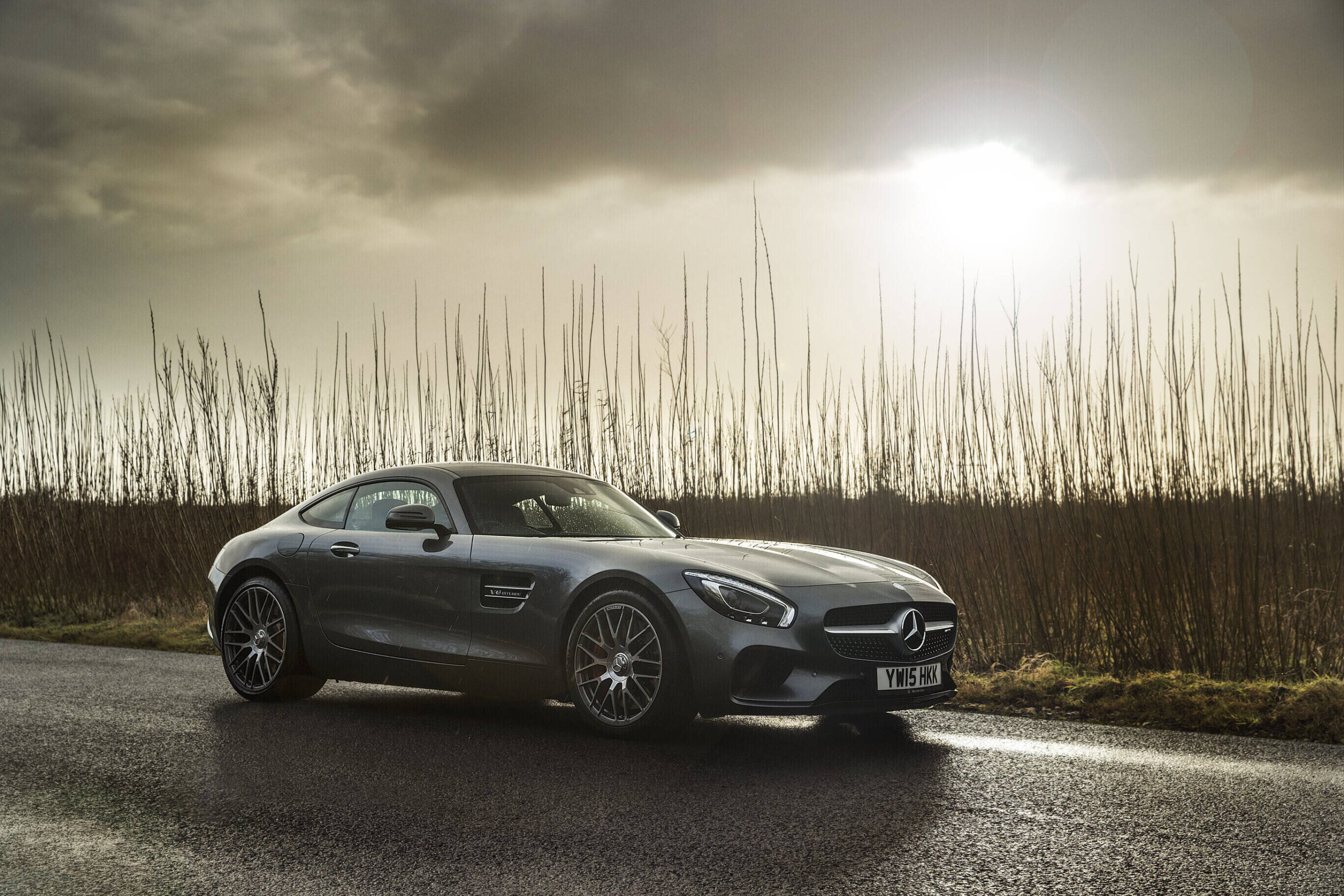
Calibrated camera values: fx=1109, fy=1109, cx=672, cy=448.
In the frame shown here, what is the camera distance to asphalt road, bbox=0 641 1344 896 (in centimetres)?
341

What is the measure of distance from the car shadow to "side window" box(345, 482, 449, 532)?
112cm

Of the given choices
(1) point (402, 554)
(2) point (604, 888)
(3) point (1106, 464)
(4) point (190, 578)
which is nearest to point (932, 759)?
(2) point (604, 888)

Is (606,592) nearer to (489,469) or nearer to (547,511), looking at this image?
(547,511)

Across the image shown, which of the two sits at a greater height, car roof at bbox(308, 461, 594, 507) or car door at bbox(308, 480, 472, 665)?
car roof at bbox(308, 461, 594, 507)

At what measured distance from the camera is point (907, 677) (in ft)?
17.1

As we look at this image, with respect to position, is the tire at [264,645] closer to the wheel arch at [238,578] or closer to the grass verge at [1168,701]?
the wheel arch at [238,578]

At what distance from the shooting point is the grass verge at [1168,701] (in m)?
6.09

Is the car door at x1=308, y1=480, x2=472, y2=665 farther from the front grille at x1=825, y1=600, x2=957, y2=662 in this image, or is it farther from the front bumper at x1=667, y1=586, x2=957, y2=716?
the front grille at x1=825, y1=600, x2=957, y2=662

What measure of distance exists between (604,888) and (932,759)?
2.25m

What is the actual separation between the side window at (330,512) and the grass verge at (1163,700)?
153 inches

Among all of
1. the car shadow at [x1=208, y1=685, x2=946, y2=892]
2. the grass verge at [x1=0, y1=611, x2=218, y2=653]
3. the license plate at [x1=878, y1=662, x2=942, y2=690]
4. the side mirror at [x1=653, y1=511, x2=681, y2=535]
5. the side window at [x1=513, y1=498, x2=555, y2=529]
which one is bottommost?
the grass verge at [x1=0, y1=611, x2=218, y2=653]

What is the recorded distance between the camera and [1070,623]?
312 inches

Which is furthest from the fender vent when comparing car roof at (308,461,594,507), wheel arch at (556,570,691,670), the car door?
car roof at (308,461,594,507)

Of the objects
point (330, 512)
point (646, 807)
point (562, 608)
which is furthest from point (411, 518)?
point (646, 807)
